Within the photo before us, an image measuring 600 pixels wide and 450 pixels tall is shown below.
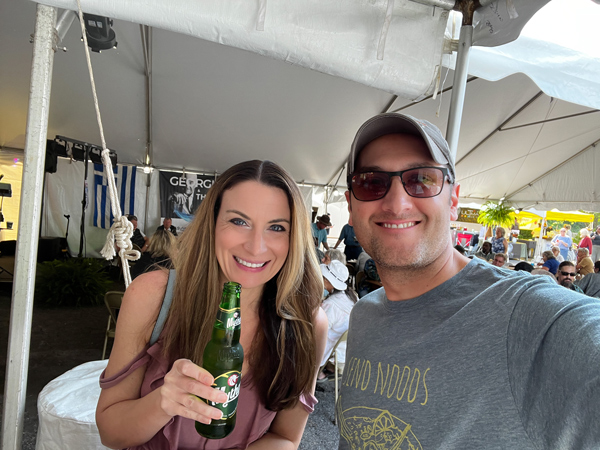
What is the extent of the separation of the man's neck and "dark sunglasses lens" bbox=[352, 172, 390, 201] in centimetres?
23

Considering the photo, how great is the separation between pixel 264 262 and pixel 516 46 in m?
2.07

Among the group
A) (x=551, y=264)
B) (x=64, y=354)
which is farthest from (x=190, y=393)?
(x=551, y=264)

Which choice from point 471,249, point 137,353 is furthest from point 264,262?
point 471,249

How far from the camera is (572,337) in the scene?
668mm

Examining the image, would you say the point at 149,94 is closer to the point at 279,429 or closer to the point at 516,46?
the point at 516,46

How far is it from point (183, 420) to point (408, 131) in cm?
127

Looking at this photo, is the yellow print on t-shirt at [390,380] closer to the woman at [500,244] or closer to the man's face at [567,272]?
the man's face at [567,272]

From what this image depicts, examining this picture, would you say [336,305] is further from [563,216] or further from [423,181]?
[563,216]

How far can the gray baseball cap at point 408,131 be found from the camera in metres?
0.97

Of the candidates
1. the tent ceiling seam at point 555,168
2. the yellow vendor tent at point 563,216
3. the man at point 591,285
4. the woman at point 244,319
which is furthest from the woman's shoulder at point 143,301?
the yellow vendor tent at point 563,216

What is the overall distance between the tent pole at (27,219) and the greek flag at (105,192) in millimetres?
7677

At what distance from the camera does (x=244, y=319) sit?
142 centimetres

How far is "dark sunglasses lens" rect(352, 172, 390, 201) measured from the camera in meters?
1.04

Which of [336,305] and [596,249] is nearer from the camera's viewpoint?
[336,305]
